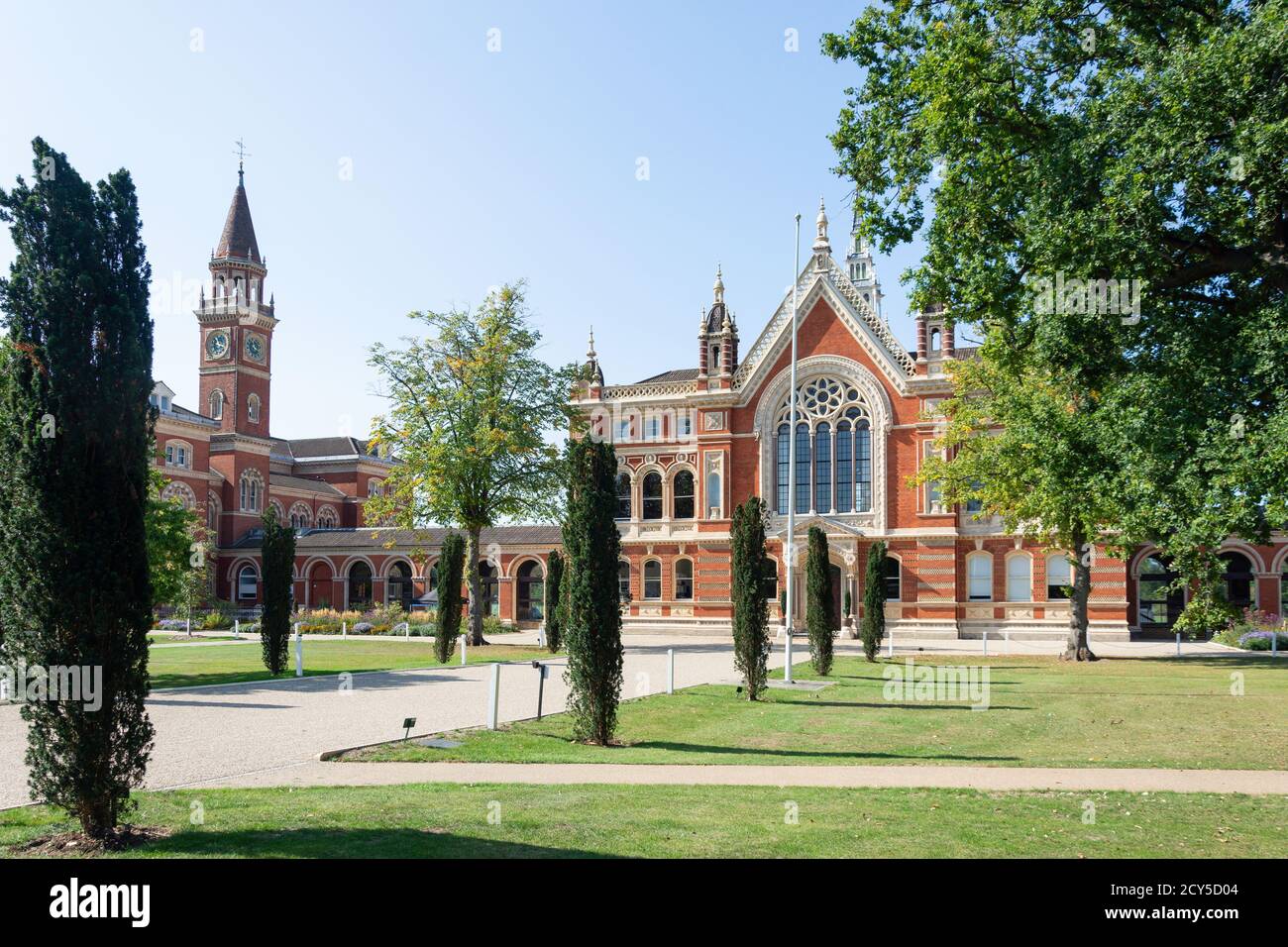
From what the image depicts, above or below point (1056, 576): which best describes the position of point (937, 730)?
below

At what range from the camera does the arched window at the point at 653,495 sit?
5250cm

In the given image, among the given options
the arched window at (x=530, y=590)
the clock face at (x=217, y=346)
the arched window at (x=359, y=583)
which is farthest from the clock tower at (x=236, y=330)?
the arched window at (x=530, y=590)

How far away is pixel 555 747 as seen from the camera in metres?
15.0

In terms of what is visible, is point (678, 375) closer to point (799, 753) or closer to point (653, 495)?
point (653, 495)

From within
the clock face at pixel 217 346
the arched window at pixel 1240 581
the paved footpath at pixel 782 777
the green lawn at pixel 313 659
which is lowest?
the green lawn at pixel 313 659

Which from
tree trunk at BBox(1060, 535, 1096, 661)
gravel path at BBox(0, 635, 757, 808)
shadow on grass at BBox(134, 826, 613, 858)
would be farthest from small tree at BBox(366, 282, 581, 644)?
Result: shadow on grass at BBox(134, 826, 613, 858)

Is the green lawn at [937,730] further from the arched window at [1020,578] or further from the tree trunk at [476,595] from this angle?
the arched window at [1020,578]

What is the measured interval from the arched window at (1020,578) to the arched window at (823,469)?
8.78 meters

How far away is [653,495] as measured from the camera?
2073 inches

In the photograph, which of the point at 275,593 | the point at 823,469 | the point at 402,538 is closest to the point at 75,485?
the point at 275,593

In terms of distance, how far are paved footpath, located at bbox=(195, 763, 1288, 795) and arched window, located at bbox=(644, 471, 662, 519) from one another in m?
39.0

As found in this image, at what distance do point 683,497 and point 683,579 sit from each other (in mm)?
4221
